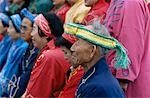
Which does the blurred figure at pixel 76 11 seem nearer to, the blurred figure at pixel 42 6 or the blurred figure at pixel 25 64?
the blurred figure at pixel 25 64

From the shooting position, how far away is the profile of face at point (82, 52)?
381 cm

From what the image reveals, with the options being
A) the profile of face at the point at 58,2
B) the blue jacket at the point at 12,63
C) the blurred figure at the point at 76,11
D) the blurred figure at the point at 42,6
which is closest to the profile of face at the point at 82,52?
the blurred figure at the point at 76,11

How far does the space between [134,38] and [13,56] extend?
2.50 meters

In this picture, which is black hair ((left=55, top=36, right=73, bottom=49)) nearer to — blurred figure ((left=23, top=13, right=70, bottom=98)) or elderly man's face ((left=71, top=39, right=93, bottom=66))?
blurred figure ((left=23, top=13, right=70, bottom=98))

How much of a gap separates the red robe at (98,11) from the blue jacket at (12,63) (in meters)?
1.41

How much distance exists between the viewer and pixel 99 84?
3549 millimetres

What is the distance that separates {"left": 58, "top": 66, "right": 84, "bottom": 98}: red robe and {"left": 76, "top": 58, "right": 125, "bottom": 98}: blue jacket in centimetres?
88

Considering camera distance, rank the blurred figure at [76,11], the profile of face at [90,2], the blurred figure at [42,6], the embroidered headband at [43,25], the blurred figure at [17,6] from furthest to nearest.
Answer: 1. the blurred figure at [17,6]
2. the blurred figure at [42,6]
3. the blurred figure at [76,11]
4. the embroidered headband at [43,25]
5. the profile of face at [90,2]

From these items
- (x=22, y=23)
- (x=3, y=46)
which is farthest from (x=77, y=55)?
(x=3, y=46)

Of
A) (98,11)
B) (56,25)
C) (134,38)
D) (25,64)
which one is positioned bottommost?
(25,64)

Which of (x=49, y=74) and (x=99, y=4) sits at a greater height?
(x=99, y=4)

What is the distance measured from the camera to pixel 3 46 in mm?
7152

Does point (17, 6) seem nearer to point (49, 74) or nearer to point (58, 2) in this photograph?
point (58, 2)

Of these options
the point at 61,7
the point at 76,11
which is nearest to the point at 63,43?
the point at 76,11
